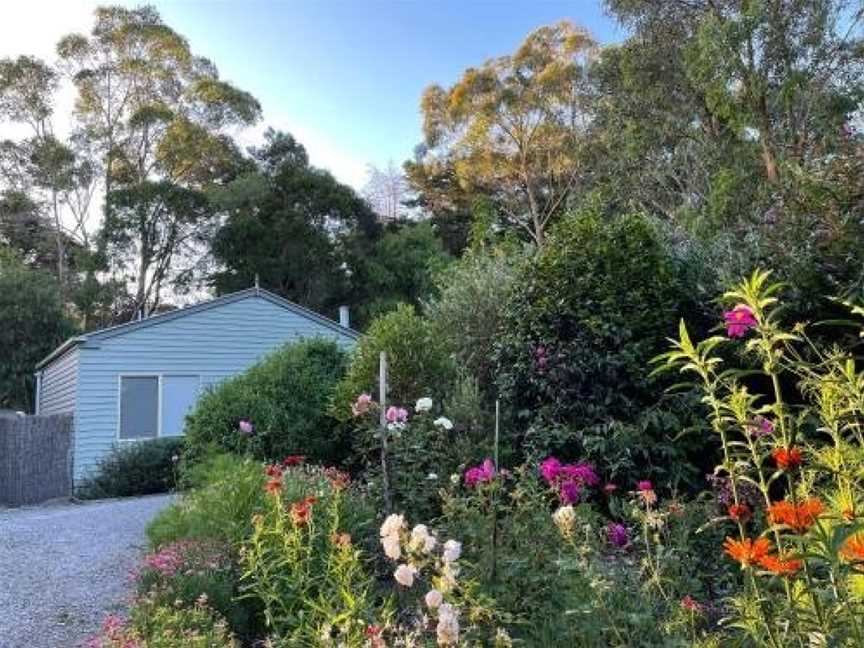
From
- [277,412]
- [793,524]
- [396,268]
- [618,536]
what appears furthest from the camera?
[396,268]

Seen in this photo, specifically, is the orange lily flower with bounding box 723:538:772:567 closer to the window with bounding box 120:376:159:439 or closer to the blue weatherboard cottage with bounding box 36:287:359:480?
the blue weatherboard cottage with bounding box 36:287:359:480

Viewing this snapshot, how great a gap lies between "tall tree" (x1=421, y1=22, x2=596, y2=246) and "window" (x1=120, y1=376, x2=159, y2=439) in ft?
45.4

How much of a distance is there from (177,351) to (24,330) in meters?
8.38

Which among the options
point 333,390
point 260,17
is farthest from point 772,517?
point 260,17

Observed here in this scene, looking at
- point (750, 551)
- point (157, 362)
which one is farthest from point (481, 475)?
point (157, 362)

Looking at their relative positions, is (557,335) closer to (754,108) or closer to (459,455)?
(459,455)

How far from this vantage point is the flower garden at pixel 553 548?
1827mm

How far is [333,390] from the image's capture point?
26.4 feet

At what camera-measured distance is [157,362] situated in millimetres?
14711

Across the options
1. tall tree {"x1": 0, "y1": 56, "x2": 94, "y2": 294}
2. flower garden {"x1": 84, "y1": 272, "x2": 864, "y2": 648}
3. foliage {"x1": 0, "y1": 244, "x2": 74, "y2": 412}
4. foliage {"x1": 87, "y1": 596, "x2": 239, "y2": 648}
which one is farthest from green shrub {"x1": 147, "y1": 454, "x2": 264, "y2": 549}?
tall tree {"x1": 0, "y1": 56, "x2": 94, "y2": 294}

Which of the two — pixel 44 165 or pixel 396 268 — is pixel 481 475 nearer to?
pixel 396 268

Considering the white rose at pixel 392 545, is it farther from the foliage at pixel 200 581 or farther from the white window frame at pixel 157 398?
the white window frame at pixel 157 398

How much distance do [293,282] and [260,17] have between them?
14.6 meters

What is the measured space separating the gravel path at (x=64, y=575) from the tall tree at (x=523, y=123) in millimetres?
19402
